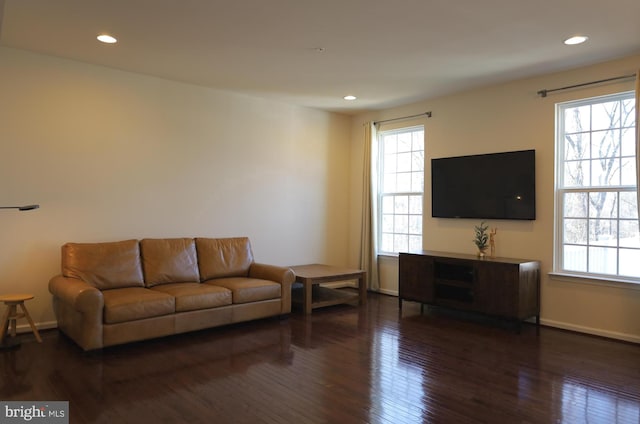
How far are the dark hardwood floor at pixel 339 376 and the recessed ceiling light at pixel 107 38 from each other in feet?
8.78

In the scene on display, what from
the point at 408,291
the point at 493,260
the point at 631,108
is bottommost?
the point at 408,291

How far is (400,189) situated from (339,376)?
3.68m

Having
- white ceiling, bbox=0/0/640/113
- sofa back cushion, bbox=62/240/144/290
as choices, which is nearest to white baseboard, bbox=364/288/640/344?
white ceiling, bbox=0/0/640/113

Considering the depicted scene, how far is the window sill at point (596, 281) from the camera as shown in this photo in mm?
4227

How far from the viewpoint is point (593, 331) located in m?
4.46

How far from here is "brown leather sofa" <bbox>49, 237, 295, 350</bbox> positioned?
3740mm

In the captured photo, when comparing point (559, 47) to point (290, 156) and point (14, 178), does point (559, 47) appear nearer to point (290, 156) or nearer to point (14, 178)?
point (290, 156)

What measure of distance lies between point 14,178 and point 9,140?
35cm

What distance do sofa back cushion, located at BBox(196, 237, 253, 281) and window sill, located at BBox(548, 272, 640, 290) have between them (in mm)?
3390

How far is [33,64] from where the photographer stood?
430 centimetres

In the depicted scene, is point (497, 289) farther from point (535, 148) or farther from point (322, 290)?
point (322, 290)

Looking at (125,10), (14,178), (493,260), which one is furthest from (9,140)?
(493,260)

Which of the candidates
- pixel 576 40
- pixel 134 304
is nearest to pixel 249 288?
pixel 134 304

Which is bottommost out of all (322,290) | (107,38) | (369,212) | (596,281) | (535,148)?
(322,290)
